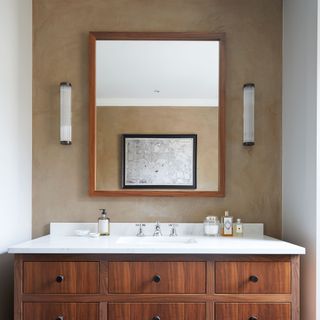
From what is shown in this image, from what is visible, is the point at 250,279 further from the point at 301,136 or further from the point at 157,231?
the point at 301,136

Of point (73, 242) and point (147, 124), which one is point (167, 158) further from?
point (73, 242)

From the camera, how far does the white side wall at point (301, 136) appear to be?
2014 millimetres

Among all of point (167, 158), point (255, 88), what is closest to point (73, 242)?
point (167, 158)

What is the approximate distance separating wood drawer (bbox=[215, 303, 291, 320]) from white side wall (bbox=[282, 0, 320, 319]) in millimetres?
270

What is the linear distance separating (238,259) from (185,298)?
34 centimetres

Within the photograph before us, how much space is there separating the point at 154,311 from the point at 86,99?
1.42 metres

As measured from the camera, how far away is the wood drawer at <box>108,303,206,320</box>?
1838 millimetres

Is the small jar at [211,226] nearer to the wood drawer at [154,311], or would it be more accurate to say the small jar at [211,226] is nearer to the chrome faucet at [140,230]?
the chrome faucet at [140,230]

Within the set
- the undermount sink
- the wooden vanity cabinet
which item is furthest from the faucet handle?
the wooden vanity cabinet

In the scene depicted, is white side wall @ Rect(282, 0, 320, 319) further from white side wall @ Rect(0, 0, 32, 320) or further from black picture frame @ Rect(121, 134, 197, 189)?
white side wall @ Rect(0, 0, 32, 320)

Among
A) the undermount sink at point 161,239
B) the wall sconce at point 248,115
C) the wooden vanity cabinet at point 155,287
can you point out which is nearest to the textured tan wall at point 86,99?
the wall sconce at point 248,115

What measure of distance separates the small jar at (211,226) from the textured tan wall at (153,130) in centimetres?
21

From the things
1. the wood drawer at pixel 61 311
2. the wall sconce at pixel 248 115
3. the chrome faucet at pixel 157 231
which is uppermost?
the wall sconce at pixel 248 115

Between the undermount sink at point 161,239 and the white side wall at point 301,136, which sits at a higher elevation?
the white side wall at point 301,136
